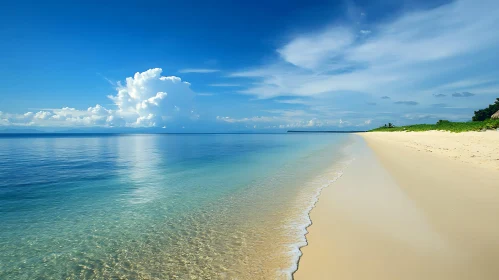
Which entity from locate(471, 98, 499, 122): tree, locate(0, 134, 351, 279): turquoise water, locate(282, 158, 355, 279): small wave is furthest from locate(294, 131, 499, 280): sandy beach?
locate(471, 98, 499, 122): tree

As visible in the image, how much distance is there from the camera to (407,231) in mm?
6430

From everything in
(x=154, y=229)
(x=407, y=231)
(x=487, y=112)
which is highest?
(x=487, y=112)

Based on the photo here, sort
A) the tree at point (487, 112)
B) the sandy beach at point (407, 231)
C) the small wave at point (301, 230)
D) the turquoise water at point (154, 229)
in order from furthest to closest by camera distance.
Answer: the tree at point (487, 112), the turquoise water at point (154, 229), the small wave at point (301, 230), the sandy beach at point (407, 231)

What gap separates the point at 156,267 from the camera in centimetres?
528

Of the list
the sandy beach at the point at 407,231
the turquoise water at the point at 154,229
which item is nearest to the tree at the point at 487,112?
the sandy beach at the point at 407,231

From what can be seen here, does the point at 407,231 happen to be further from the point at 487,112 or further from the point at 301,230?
the point at 487,112

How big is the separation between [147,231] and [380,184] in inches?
422

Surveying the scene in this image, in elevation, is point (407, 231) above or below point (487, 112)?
below

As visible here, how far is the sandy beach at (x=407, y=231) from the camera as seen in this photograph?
469cm

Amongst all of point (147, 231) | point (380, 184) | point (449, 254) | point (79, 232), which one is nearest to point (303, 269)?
point (449, 254)

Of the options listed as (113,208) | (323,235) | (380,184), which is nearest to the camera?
(323,235)

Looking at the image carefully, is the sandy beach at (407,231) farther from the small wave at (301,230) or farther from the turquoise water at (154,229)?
the turquoise water at (154,229)

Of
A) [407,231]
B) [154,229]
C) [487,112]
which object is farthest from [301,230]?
[487,112]

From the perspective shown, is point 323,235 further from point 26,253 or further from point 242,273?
point 26,253
